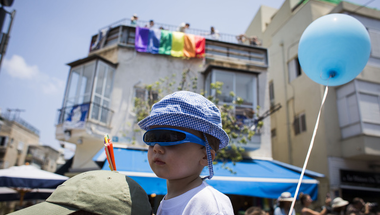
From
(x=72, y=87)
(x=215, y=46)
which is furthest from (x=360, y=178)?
(x=72, y=87)

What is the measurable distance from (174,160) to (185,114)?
243 mm

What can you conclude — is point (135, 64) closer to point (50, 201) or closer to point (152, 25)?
point (152, 25)

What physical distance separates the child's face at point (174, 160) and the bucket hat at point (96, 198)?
0.24 m

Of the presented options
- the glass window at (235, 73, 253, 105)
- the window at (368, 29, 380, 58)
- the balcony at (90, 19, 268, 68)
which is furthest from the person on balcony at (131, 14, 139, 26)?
the window at (368, 29, 380, 58)

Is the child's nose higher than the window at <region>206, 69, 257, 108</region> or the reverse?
the reverse

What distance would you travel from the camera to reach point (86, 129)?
9.38 meters

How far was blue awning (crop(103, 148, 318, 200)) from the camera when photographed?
6.38m

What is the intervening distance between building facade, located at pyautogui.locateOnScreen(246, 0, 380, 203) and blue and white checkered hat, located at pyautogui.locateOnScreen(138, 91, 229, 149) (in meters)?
11.2

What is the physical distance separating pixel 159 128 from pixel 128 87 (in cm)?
965

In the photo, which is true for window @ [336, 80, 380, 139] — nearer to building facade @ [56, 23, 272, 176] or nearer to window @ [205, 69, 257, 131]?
building facade @ [56, 23, 272, 176]

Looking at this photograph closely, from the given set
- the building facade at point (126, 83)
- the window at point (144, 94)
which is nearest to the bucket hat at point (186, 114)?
the building facade at point (126, 83)

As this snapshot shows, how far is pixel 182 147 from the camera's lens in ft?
4.31

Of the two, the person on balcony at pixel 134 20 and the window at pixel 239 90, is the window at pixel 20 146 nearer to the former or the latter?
the person on balcony at pixel 134 20

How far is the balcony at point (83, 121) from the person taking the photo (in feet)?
31.2
